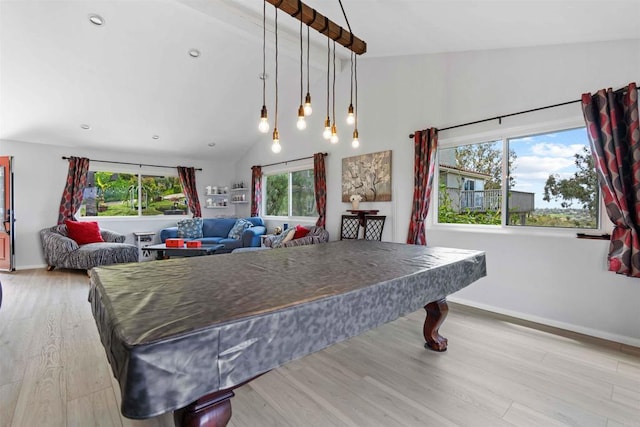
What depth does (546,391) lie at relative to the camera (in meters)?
1.83

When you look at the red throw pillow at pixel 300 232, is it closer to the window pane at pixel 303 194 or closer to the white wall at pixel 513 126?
the window pane at pixel 303 194

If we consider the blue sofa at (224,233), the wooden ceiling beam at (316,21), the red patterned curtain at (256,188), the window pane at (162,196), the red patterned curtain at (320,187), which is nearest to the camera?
the wooden ceiling beam at (316,21)

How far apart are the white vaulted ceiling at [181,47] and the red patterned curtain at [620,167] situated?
1.80 feet

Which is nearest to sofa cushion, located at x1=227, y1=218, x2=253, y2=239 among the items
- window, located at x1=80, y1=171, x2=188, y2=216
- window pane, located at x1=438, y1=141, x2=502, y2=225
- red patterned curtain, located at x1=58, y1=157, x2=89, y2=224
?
window, located at x1=80, y1=171, x2=188, y2=216

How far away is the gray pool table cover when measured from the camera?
2.54ft

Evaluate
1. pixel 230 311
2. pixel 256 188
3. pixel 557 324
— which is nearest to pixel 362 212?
pixel 557 324

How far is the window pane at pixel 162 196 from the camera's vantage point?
21.7ft

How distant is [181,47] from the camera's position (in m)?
3.86

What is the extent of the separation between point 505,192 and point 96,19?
481 cm

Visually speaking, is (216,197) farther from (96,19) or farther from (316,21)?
(316,21)

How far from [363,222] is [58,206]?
5546mm

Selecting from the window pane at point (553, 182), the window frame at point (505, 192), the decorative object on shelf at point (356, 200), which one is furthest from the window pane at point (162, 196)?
the window pane at point (553, 182)

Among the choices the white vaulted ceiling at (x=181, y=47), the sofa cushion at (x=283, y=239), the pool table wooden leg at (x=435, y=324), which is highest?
the white vaulted ceiling at (x=181, y=47)

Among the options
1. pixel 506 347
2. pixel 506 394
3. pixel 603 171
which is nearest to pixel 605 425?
pixel 506 394
